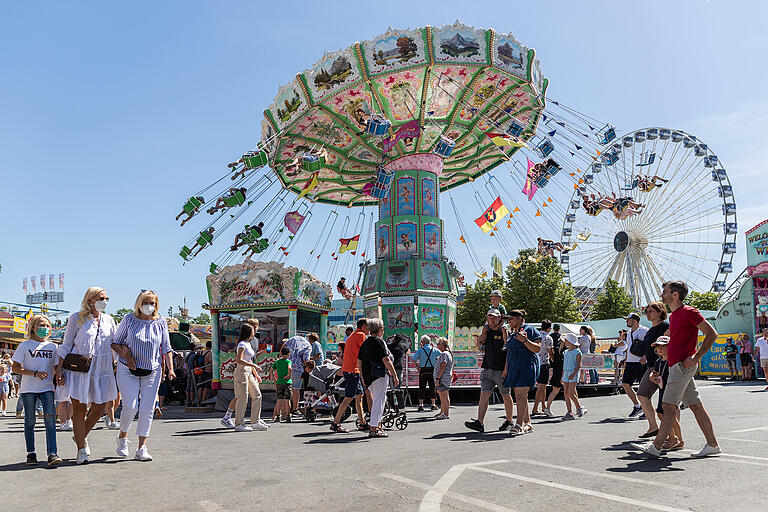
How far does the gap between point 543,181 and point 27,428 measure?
20.5 metres

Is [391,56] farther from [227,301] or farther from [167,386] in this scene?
[167,386]

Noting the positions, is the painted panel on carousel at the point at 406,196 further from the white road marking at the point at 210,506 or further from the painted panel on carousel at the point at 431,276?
the white road marking at the point at 210,506

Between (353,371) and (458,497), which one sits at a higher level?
(353,371)

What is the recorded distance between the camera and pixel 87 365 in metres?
6.18

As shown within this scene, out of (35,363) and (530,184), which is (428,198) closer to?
(530,184)

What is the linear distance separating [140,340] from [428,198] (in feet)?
66.7

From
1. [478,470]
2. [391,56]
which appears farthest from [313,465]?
[391,56]

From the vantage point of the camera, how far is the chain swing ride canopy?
69.7ft

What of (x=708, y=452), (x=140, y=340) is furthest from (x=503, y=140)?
(x=140, y=340)

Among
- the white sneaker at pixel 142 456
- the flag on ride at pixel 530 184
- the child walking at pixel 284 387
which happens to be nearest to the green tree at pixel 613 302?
the flag on ride at pixel 530 184

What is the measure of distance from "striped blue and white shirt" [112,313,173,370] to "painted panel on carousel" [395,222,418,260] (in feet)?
62.6

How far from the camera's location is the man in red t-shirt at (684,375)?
18.5ft

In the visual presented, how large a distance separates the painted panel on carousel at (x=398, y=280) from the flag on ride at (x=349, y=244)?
118 inches

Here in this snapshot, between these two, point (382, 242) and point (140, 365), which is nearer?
point (140, 365)
